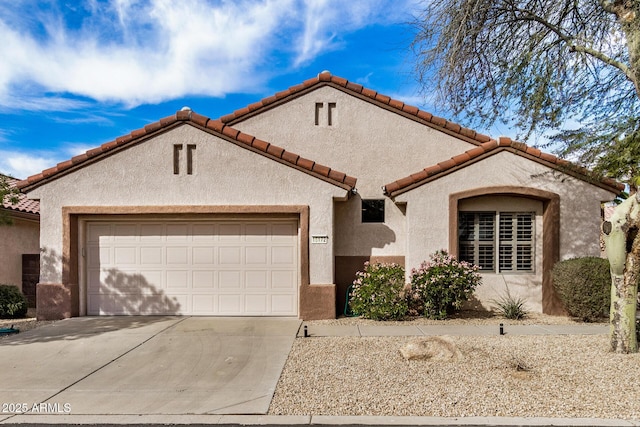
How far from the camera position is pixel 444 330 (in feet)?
29.2

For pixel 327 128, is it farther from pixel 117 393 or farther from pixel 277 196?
pixel 117 393

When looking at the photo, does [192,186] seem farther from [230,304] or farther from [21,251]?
[21,251]

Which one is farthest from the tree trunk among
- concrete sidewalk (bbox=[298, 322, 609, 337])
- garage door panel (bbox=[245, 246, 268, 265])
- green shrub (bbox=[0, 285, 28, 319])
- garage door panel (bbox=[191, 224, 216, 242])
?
green shrub (bbox=[0, 285, 28, 319])

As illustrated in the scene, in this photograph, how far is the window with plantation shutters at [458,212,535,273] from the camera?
1089 cm

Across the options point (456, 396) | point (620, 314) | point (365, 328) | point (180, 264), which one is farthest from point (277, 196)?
point (620, 314)

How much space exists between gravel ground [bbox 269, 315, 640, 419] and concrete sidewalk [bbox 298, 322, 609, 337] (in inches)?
29.2

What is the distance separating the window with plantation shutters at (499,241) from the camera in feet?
35.7

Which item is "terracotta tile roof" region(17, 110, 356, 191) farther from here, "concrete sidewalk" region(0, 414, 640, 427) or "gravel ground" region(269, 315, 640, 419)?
"concrete sidewalk" region(0, 414, 640, 427)

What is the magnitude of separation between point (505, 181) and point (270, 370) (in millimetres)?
7303

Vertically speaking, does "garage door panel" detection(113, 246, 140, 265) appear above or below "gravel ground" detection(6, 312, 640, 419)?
above

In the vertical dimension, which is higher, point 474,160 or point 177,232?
point 474,160

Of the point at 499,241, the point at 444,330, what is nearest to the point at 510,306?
the point at 499,241

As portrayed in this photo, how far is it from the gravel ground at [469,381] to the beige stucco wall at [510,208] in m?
2.92

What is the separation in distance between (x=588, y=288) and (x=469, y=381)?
515 cm
